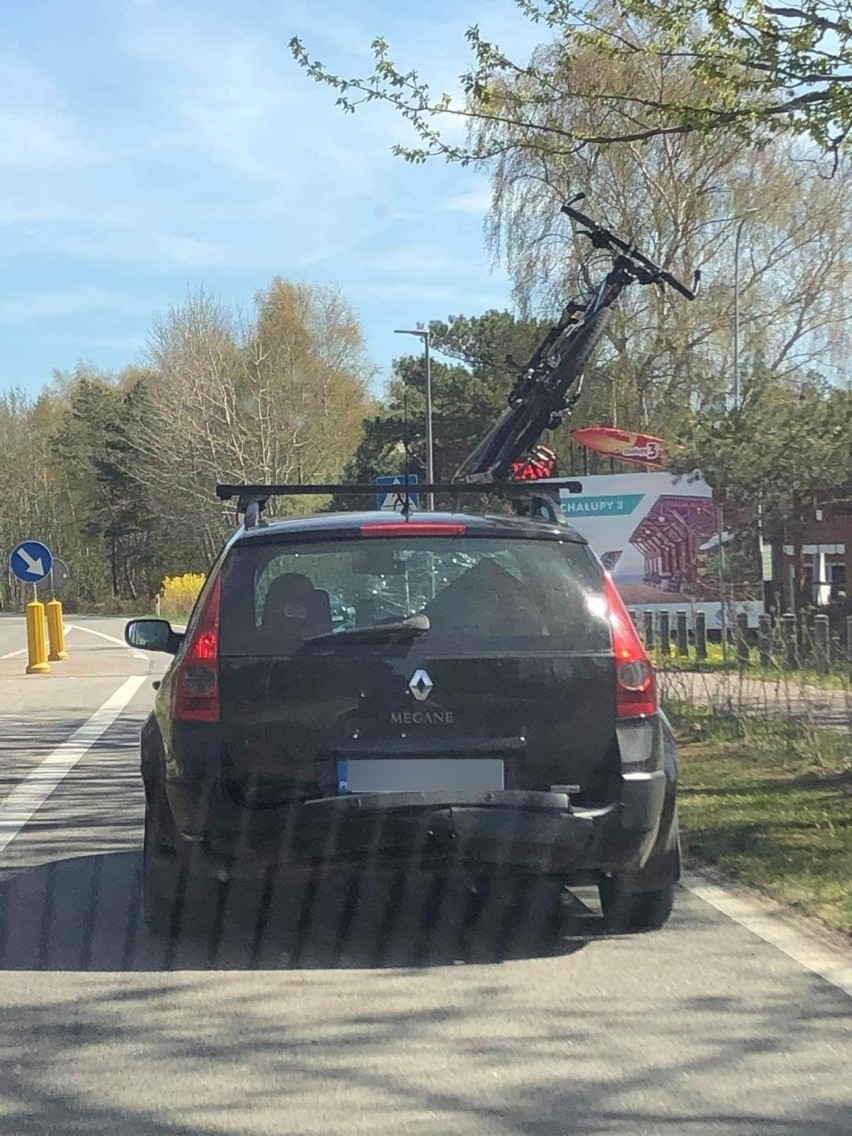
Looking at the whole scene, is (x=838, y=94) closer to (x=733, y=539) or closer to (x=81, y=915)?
(x=81, y=915)

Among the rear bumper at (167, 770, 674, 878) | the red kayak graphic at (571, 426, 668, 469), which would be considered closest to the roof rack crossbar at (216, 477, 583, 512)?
the rear bumper at (167, 770, 674, 878)

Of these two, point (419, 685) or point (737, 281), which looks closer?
point (419, 685)

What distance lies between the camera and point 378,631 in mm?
5949

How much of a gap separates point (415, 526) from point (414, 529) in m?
0.03

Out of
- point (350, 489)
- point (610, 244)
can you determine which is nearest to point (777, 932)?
point (350, 489)

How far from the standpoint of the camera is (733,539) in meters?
27.3

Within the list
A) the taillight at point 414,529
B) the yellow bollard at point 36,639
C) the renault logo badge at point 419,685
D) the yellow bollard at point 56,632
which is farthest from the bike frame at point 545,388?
the renault logo badge at point 419,685

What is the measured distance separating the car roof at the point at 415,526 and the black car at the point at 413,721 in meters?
0.06

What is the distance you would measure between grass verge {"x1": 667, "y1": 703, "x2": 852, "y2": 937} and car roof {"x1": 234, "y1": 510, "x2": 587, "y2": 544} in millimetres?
1931

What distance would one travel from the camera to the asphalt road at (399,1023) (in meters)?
4.32

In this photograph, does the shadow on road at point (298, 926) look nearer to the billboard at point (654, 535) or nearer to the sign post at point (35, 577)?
the sign post at point (35, 577)

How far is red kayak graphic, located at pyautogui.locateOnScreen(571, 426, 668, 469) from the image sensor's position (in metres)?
34.2

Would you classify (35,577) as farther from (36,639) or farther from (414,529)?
(414,529)

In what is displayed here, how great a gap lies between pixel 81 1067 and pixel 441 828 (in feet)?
5.16
